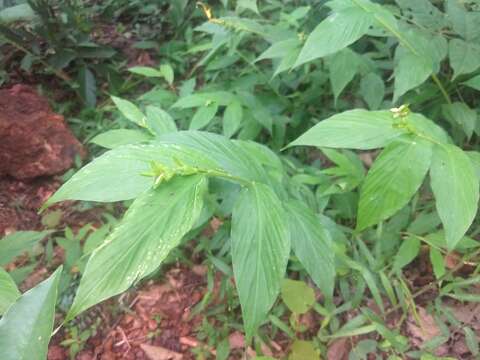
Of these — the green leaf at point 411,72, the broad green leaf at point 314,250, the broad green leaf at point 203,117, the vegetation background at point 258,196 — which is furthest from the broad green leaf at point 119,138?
the green leaf at point 411,72

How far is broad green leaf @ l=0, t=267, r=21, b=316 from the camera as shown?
0.91m

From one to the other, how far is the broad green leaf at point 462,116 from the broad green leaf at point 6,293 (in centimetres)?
149

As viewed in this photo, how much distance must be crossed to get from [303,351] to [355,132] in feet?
2.67

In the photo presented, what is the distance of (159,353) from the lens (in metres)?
1.54

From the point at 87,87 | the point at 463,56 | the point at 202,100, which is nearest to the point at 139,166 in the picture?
the point at 202,100

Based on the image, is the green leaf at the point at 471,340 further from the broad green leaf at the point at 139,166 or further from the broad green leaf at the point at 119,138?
the broad green leaf at the point at 119,138

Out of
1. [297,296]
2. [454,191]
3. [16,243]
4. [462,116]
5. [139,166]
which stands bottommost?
[297,296]

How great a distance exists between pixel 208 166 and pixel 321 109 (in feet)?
4.26

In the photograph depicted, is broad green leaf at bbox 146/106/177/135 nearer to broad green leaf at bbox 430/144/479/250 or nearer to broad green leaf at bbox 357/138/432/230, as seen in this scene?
broad green leaf at bbox 357/138/432/230

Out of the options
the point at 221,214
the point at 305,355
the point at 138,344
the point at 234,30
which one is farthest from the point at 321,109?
the point at 138,344

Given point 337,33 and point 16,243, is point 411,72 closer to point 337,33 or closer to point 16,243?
point 337,33

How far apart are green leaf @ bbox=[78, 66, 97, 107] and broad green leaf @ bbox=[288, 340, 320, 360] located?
1832 mm

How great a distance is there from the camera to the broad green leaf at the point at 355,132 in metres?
0.93

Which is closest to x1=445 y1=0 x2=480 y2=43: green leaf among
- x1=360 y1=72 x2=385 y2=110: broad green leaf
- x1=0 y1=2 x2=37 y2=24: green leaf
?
x1=360 y1=72 x2=385 y2=110: broad green leaf
